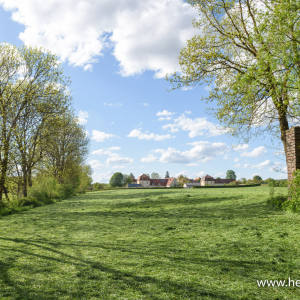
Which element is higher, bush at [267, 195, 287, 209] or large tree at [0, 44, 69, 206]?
large tree at [0, 44, 69, 206]

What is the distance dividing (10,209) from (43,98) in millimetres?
7001

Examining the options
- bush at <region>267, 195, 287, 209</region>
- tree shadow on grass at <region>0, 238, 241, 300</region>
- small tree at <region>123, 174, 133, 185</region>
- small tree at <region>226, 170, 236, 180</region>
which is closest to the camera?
tree shadow on grass at <region>0, 238, 241, 300</region>

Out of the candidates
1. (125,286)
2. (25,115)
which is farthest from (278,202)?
(25,115)

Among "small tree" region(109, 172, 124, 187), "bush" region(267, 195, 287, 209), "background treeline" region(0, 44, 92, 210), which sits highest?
"background treeline" region(0, 44, 92, 210)

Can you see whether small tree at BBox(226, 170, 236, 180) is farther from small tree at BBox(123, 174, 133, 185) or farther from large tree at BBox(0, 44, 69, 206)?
large tree at BBox(0, 44, 69, 206)

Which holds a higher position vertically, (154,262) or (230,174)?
(230,174)

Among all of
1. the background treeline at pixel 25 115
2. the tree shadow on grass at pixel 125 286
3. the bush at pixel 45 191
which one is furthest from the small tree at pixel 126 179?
the tree shadow on grass at pixel 125 286

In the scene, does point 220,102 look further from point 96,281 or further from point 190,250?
point 96,281

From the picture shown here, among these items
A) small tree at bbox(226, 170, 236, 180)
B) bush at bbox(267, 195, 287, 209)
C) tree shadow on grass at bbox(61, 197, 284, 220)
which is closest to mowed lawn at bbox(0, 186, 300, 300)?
tree shadow on grass at bbox(61, 197, 284, 220)

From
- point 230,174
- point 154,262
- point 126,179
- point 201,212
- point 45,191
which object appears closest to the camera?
point 154,262

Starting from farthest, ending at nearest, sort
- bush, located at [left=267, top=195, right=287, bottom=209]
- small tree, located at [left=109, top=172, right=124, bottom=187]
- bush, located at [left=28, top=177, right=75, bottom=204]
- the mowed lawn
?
small tree, located at [left=109, top=172, right=124, bottom=187] < bush, located at [left=28, top=177, right=75, bottom=204] < bush, located at [left=267, top=195, right=287, bottom=209] < the mowed lawn

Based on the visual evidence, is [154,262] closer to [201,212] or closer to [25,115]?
[201,212]

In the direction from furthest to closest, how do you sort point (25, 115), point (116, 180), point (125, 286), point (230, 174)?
point (230, 174) < point (116, 180) < point (25, 115) < point (125, 286)

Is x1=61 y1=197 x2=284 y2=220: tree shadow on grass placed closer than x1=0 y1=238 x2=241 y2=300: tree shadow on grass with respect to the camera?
No
